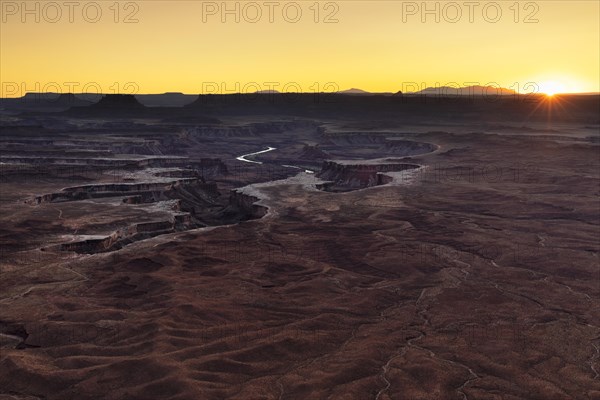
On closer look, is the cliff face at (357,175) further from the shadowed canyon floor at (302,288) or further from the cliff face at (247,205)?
the cliff face at (247,205)

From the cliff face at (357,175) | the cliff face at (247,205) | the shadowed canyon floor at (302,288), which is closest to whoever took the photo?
the shadowed canyon floor at (302,288)

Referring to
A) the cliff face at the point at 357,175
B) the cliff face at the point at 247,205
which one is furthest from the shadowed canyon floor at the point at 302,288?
the cliff face at the point at 357,175

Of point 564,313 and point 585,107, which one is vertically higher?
point 585,107

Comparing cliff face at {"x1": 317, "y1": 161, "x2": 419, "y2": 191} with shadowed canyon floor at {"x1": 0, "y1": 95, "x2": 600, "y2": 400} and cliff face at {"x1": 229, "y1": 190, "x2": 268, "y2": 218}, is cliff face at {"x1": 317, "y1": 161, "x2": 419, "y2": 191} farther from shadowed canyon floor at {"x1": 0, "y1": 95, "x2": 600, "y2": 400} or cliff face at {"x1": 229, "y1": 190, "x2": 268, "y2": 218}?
cliff face at {"x1": 229, "y1": 190, "x2": 268, "y2": 218}

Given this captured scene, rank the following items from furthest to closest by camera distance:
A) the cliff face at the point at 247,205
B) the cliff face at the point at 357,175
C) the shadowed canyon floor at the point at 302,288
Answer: the cliff face at the point at 357,175, the cliff face at the point at 247,205, the shadowed canyon floor at the point at 302,288

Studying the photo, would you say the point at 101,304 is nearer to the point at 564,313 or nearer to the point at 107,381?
the point at 107,381

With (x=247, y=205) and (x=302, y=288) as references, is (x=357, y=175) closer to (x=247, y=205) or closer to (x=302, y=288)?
(x=247, y=205)

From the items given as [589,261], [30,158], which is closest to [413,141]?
[30,158]
